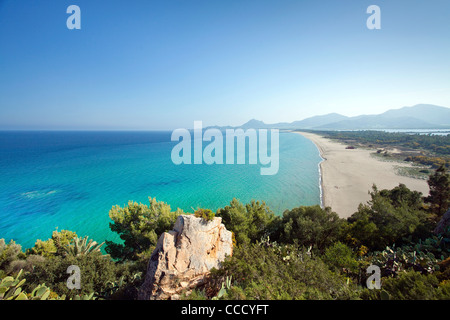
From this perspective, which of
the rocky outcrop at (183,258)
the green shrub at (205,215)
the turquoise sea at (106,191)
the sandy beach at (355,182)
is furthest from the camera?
the sandy beach at (355,182)

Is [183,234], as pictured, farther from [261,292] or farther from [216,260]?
[261,292]

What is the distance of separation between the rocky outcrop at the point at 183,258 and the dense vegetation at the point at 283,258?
1.93 feet

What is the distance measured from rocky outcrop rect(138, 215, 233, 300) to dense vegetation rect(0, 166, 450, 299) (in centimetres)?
59

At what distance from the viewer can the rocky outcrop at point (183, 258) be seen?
7824mm

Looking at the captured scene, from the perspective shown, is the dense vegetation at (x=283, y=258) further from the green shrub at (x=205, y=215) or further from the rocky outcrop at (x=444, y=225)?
the rocky outcrop at (x=444, y=225)

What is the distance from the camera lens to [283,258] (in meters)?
9.43

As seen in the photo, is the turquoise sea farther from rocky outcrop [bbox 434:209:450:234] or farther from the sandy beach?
rocky outcrop [bbox 434:209:450:234]

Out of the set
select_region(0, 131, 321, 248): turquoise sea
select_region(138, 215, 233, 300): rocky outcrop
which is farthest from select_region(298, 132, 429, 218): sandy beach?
select_region(138, 215, 233, 300): rocky outcrop

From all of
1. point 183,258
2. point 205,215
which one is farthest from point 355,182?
point 183,258

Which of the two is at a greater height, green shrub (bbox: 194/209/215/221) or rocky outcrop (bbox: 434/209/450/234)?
green shrub (bbox: 194/209/215/221)

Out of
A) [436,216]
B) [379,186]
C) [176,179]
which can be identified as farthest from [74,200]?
[379,186]

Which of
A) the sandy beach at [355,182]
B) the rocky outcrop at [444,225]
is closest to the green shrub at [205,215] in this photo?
the rocky outcrop at [444,225]

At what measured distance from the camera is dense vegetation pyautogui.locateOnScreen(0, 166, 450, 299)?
21.3ft

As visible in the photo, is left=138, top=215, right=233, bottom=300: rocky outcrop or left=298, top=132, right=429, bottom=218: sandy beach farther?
left=298, top=132, right=429, bottom=218: sandy beach
